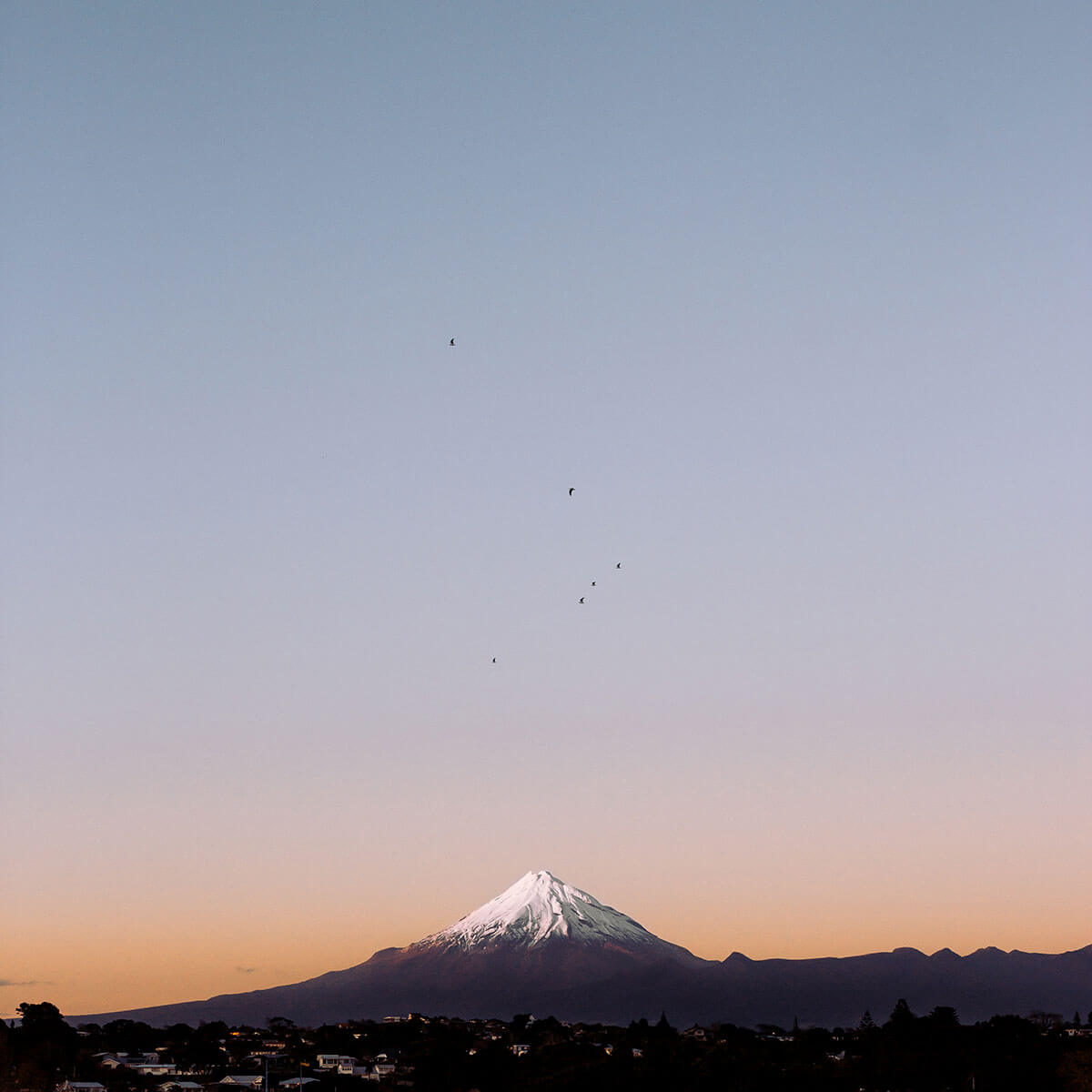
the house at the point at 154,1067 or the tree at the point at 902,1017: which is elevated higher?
the tree at the point at 902,1017

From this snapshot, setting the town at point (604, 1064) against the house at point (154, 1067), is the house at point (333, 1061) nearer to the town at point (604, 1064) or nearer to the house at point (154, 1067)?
the town at point (604, 1064)

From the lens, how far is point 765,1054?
15488 cm

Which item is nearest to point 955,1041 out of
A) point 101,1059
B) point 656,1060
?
point 656,1060

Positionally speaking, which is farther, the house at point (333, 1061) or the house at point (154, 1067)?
the house at point (333, 1061)

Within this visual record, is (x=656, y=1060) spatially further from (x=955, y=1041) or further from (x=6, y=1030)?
(x=6, y=1030)

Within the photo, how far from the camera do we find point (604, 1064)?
136 meters

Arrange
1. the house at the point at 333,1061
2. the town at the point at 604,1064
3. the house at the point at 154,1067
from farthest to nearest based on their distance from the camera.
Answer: the house at the point at 333,1061
the house at the point at 154,1067
the town at the point at 604,1064

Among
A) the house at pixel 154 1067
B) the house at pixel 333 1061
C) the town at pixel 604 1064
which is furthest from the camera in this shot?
the house at pixel 333 1061

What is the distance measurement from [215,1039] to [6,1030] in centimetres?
6928

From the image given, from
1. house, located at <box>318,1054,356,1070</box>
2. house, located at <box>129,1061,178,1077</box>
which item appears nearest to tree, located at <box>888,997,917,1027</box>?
house, located at <box>318,1054,356,1070</box>

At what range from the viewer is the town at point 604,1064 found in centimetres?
12488

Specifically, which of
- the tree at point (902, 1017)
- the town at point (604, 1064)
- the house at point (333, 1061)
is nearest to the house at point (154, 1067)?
the town at point (604, 1064)

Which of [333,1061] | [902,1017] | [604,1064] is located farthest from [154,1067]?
[902,1017]

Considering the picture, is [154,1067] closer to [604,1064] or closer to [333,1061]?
[333,1061]
